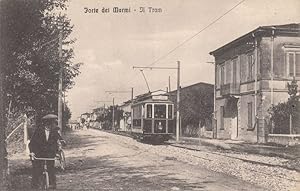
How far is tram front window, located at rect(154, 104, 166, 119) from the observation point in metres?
28.8

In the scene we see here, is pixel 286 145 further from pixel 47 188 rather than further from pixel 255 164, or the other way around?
pixel 47 188

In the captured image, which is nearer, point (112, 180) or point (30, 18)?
point (30, 18)

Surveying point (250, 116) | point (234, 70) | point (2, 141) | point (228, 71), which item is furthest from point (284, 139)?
point (2, 141)

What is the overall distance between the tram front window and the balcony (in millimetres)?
7199

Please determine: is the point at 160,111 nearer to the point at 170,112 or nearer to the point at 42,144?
the point at 170,112

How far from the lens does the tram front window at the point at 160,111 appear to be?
28.8 metres

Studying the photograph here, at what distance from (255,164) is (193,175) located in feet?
13.0

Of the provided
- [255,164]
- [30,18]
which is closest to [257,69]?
[255,164]

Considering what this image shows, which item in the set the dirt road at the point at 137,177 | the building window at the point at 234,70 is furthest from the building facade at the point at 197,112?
the dirt road at the point at 137,177

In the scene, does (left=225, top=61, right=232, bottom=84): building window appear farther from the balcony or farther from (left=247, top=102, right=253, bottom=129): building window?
(left=247, top=102, right=253, bottom=129): building window

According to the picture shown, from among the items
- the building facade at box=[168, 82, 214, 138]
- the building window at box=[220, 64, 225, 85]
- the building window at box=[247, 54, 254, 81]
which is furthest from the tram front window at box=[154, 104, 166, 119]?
→ the building facade at box=[168, 82, 214, 138]

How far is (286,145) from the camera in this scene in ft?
80.3

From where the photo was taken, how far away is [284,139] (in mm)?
25250

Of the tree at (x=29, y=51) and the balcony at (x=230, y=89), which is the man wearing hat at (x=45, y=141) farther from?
the balcony at (x=230, y=89)
